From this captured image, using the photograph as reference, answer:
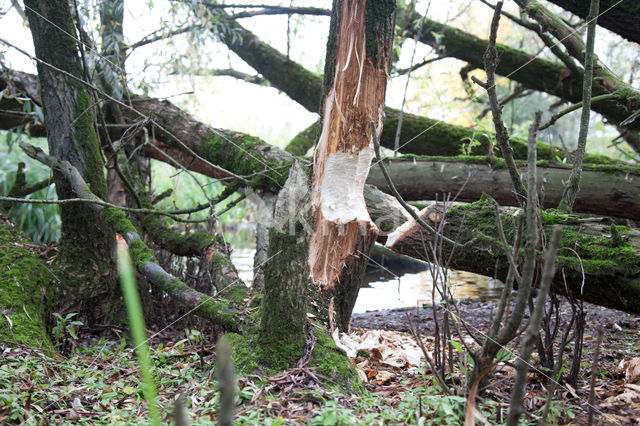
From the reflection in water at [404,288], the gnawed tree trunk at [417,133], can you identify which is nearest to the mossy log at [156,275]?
the gnawed tree trunk at [417,133]

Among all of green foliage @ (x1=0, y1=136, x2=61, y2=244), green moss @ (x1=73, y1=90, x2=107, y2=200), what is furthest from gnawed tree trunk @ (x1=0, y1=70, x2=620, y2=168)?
green foliage @ (x1=0, y1=136, x2=61, y2=244)

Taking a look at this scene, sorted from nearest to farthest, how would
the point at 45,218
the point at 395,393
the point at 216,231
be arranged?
the point at 395,393
the point at 216,231
the point at 45,218

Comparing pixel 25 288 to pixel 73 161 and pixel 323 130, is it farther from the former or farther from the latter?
pixel 323 130

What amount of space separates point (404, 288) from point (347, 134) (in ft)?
16.0

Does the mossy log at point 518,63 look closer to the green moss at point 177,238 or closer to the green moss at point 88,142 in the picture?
the green moss at point 177,238

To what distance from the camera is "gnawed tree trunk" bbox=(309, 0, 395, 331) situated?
3.03 m

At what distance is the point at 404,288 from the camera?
7.54 m

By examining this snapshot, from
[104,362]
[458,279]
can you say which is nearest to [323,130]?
[104,362]

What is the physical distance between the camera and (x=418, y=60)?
662 cm

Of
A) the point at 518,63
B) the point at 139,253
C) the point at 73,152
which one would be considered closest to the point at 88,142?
the point at 73,152

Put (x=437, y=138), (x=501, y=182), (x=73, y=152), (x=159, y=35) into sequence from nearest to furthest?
(x=73, y=152) < (x=501, y=182) < (x=159, y=35) < (x=437, y=138)

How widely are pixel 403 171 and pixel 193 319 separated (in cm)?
251

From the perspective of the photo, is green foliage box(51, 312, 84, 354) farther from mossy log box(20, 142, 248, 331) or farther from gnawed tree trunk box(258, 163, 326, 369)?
gnawed tree trunk box(258, 163, 326, 369)

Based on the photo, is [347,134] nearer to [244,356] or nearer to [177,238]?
[244,356]
